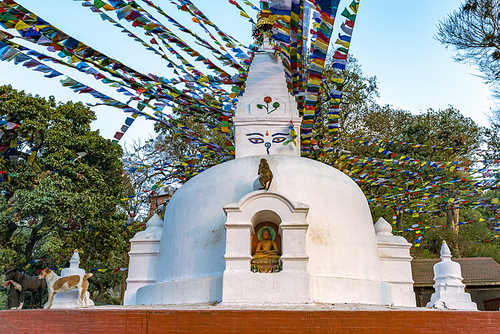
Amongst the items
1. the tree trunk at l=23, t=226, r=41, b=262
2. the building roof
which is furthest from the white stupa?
the tree trunk at l=23, t=226, r=41, b=262

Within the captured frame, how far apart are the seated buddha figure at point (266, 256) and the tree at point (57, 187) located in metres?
8.70

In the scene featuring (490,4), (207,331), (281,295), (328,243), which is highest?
(490,4)

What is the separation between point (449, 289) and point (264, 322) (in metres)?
5.41

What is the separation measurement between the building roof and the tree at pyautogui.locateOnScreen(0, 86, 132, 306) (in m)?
11.0

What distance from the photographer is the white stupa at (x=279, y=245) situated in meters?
6.95

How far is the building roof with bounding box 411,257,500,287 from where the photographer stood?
14.8 metres

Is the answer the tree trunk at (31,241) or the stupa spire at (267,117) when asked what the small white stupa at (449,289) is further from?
the tree trunk at (31,241)

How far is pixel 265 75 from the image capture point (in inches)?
442

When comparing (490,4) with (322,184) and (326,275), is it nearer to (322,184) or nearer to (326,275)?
(322,184)

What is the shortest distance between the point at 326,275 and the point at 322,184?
1.78 metres

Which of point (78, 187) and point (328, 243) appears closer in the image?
point (328, 243)

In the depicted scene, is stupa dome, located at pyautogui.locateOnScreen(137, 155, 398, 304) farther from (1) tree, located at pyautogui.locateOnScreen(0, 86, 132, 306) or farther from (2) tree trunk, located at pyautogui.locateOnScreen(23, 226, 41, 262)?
(2) tree trunk, located at pyautogui.locateOnScreen(23, 226, 41, 262)

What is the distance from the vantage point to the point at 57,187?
15.3m

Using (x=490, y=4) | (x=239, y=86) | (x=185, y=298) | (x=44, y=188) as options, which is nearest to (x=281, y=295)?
(x=185, y=298)
